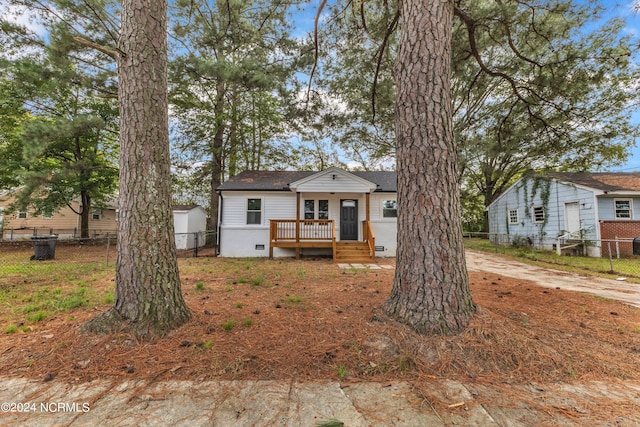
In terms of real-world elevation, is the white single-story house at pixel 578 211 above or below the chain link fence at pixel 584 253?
above

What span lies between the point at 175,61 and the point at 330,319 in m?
10.9

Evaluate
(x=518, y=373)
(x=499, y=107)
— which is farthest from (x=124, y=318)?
(x=499, y=107)

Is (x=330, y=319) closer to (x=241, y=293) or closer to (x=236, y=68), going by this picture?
(x=241, y=293)

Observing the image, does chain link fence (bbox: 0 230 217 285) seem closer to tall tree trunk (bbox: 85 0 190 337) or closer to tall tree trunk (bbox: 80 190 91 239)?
tall tree trunk (bbox: 80 190 91 239)

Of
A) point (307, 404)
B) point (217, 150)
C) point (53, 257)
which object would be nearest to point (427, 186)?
point (307, 404)

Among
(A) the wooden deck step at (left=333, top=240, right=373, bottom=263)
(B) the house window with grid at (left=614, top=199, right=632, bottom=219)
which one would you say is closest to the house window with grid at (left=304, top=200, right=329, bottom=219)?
(A) the wooden deck step at (left=333, top=240, right=373, bottom=263)

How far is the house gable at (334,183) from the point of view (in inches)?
416

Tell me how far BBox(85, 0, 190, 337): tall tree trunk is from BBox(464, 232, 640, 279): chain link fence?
1016 centimetres

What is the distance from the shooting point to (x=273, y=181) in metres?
12.0

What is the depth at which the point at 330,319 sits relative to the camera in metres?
3.00

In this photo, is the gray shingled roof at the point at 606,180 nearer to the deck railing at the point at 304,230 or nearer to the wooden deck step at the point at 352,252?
the wooden deck step at the point at 352,252

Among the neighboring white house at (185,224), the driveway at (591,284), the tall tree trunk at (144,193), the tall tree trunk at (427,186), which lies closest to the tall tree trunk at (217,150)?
the neighboring white house at (185,224)

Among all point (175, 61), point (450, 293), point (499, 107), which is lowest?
point (450, 293)

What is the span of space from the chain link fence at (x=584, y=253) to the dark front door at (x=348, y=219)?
7.08 meters
